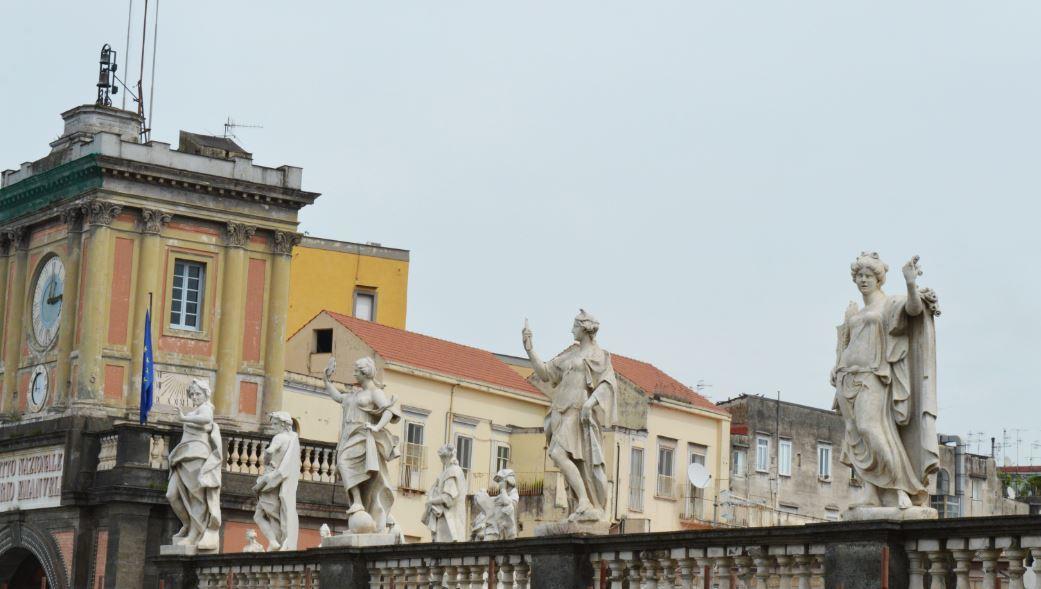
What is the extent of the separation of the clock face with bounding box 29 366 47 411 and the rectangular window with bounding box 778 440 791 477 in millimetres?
28532

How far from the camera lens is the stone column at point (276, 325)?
33.5 m

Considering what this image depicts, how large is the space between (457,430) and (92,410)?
1622 cm

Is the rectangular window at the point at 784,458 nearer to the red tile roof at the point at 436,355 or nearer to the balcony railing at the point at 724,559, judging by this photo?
the red tile roof at the point at 436,355

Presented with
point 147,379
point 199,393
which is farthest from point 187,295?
point 199,393

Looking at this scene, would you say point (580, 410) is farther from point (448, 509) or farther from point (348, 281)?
point (348, 281)

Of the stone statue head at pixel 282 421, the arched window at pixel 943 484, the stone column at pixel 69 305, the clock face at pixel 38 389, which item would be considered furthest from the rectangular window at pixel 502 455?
the stone statue head at pixel 282 421

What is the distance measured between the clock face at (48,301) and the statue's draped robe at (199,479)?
1158 centimetres

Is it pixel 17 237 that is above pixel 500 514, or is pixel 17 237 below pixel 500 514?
above

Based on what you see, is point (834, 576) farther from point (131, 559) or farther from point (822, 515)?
point (822, 515)

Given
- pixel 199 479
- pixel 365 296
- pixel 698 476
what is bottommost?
pixel 199 479

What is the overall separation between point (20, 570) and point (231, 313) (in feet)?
18.5

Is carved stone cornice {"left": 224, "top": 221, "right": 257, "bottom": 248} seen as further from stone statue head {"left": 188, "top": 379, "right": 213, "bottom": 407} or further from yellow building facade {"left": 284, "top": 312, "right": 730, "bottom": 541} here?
stone statue head {"left": 188, "top": 379, "right": 213, "bottom": 407}

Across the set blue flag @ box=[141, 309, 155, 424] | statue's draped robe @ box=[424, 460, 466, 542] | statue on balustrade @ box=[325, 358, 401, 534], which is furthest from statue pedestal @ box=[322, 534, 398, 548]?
blue flag @ box=[141, 309, 155, 424]

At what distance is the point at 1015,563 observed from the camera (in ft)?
39.3
